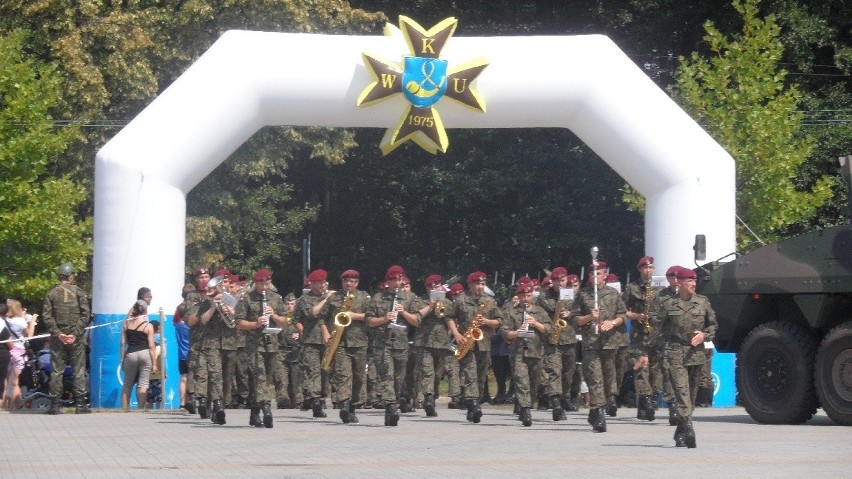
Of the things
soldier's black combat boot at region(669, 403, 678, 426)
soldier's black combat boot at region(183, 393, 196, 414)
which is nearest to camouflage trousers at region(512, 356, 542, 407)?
soldier's black combat boot at region(669, 403, 678, 426)

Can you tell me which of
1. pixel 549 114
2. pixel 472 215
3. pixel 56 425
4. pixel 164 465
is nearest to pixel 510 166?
pixel 472 215

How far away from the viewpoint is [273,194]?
124 feet

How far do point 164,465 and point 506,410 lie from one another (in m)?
9.08

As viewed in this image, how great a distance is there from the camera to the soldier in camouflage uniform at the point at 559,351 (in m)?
19.1

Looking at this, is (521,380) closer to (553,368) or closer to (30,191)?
(553,368)

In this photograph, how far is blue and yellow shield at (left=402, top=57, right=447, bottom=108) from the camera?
22016 mm

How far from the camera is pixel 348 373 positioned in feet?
61.4

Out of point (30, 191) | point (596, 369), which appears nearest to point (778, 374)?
point (596, 369)

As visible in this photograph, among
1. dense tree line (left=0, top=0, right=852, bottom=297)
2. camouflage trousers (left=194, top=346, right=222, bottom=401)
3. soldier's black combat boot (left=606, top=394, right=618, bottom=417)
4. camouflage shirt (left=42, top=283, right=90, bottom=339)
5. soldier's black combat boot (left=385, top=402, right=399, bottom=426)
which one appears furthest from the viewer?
dense tree line (left=0, top=0, right=852, bottom=297)

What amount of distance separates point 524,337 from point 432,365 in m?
1.46

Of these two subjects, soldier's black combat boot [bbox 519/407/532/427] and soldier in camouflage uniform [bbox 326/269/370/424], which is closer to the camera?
soldier's black combat boot [bbox 519/407/532/427]

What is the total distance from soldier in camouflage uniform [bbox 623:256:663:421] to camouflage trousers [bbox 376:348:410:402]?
2720mm

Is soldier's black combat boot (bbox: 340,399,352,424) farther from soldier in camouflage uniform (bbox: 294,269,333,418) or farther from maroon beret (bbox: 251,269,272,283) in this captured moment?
maroon beret (bbox: 251,269,272,283)

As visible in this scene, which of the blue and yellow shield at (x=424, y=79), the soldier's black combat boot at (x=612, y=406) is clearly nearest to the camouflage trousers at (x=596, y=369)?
the soldier's black combat boot at (x=612, y=406)
